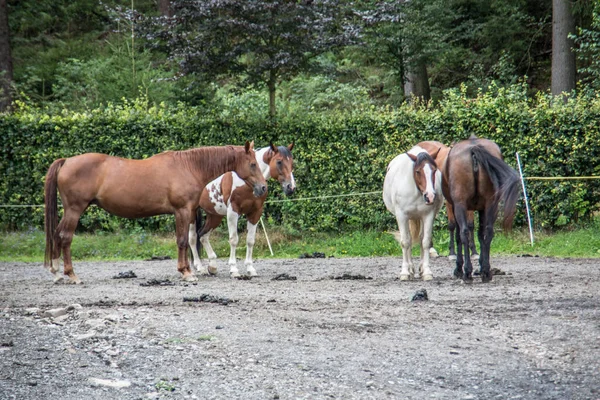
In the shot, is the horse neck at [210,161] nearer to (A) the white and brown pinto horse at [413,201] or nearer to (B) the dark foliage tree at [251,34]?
(A) the white and brown pinto horse at [413,201]

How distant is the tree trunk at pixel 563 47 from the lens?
68.1ft

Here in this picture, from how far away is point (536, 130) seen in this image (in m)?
15.8

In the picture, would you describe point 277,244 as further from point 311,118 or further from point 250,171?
point 250,171

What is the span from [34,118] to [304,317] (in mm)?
12354

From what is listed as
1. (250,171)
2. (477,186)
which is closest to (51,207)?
(250,171)

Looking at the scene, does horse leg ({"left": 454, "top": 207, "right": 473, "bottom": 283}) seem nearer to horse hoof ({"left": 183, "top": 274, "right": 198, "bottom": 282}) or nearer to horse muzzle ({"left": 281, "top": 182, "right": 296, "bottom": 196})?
horse muzzle ({"left": 281, "top": 182, "right": 296, "bottom": 196})

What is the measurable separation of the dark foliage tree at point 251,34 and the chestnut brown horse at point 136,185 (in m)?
5.30

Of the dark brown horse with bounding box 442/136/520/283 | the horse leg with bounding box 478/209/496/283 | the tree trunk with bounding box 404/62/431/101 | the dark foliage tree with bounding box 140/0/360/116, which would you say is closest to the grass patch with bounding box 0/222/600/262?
the dark foliage tree with bounding box 140/0/360/116

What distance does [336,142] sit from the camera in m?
17.2

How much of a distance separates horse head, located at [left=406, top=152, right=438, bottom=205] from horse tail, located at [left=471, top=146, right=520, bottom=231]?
0.66 metres

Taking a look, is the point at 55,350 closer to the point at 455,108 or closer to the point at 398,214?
the point at 398,214

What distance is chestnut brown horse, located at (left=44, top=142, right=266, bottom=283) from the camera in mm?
11484

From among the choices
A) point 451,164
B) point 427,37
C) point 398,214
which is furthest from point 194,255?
point 427,37

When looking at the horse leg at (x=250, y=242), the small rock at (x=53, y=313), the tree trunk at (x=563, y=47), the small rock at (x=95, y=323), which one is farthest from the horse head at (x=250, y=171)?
the tree trunk at (x=563, y=47)
